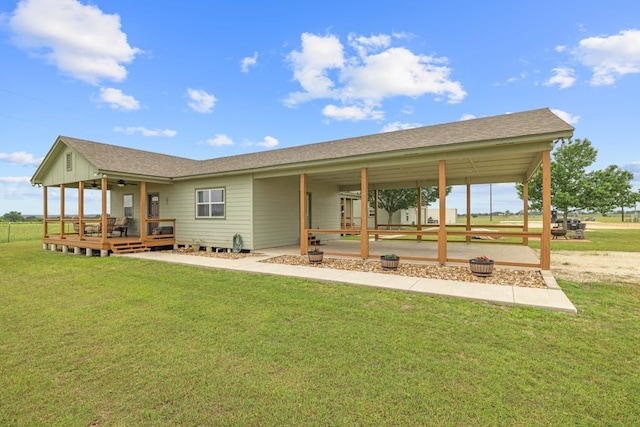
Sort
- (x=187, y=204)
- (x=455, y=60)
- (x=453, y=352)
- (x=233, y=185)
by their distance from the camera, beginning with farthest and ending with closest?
(x=455, y=60)
(x=187, y=204)
(x=233, y=185)
(x=453, y=352)

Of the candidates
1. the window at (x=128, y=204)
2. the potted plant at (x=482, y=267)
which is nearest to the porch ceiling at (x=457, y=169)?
the potted plant at (x=482, y=267)

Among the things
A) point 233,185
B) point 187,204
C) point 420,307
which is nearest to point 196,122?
point 187,204

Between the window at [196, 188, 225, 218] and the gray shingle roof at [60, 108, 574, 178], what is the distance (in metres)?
0.89

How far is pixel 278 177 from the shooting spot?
12.5m

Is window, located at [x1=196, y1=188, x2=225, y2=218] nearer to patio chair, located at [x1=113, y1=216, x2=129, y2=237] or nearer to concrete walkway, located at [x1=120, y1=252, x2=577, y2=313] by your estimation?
patio chair, located at [x1=113, y1=216, x2=129, y2=237]

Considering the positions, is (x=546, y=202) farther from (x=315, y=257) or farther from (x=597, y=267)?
(x=315, y=257)

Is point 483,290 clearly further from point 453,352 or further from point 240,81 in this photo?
point 240,81

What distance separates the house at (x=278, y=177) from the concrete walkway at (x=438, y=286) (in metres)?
1.98

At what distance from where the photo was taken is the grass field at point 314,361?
2391 mm

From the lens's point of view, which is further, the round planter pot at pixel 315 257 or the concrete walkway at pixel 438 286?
the round planter pot at pixel 315 257

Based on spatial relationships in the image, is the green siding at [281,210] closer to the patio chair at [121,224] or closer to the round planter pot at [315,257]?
the round planter pot at [315,257]

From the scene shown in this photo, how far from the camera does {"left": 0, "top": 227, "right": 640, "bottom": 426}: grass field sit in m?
2.39

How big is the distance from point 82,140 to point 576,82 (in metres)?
22.4

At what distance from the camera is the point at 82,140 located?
1386 centimetres
